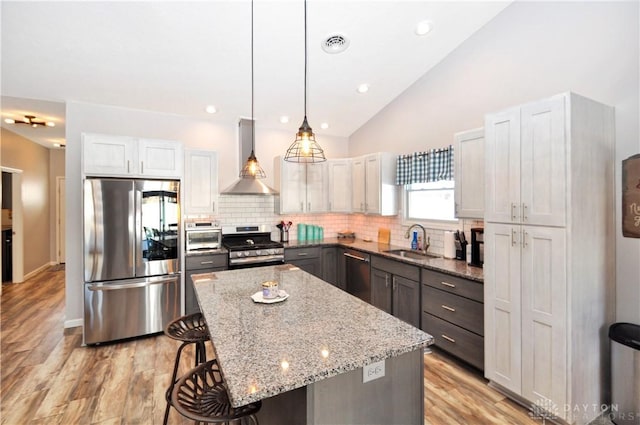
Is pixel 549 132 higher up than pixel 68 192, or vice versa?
pixel 549 132

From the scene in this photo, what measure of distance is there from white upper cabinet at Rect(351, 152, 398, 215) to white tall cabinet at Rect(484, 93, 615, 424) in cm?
183

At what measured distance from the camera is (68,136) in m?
3.66

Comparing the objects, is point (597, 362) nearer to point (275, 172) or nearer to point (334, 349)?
point (334, 349)

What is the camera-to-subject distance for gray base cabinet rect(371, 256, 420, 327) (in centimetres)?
325

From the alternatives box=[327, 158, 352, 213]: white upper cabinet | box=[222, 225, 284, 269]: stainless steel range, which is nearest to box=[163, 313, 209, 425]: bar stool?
box=[222, 225, 284, 269]: stainless steel range

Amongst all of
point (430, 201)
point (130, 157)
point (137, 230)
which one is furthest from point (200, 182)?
point (430, 201)

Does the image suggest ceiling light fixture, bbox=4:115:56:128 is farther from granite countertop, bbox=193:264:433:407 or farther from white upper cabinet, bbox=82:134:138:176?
granite countertop, bbox=193:264:433:407

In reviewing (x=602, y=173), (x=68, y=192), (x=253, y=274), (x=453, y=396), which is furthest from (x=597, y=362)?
(x=68, y=192)

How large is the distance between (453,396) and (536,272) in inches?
45.4

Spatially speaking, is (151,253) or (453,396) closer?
(453,396)

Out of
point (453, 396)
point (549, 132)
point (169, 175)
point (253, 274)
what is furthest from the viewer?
point (169, 175)

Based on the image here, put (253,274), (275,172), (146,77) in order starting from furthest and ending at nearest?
(275,172) < (146,77) < (253,274)

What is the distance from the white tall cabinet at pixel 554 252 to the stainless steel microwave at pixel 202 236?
10.4ft

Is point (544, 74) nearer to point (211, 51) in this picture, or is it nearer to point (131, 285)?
point (211, 51)
